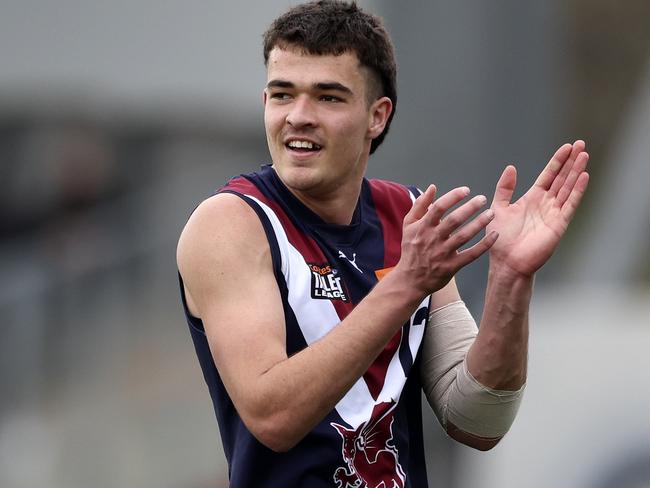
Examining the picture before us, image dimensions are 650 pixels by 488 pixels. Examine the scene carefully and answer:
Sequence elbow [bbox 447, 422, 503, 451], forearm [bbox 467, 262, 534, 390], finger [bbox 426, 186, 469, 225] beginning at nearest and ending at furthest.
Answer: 1. finger [bbox 426, 186, 469, 225]
2. forearm [bbox 467, 262, 534, 390]
3. elbow [bbox 447, 422, 503, 451]

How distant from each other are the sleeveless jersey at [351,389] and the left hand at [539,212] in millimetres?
357

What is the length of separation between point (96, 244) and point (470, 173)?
374 cm

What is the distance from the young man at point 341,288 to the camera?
10.1 ft

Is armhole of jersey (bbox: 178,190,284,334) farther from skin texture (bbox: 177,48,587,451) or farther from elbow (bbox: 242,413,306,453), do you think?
elbow (bbox: 242,413,306,453)

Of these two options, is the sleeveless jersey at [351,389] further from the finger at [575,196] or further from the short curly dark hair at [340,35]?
the finger at [575,196]

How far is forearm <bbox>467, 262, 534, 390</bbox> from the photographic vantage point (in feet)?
11.3

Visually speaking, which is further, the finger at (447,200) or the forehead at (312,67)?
the forehead at (312,67)

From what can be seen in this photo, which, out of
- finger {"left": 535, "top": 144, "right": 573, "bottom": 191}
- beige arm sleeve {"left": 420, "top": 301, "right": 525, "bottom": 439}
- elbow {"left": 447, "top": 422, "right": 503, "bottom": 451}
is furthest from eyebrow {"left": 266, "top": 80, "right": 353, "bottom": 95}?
elbow {"left": 447, "top": 422, "right": 503, "bottom": 451}

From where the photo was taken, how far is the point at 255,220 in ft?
11.0

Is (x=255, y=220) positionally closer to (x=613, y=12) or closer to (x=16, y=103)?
(x=613, y=12)

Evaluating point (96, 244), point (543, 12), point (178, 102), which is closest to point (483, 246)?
point (543, 12)

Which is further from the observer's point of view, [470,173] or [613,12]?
[613,12]

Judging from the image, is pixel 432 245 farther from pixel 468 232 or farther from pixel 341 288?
pixel 341 288

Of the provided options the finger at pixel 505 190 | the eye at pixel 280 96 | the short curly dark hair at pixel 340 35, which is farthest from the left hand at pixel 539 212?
the eye at pixel 280 96
